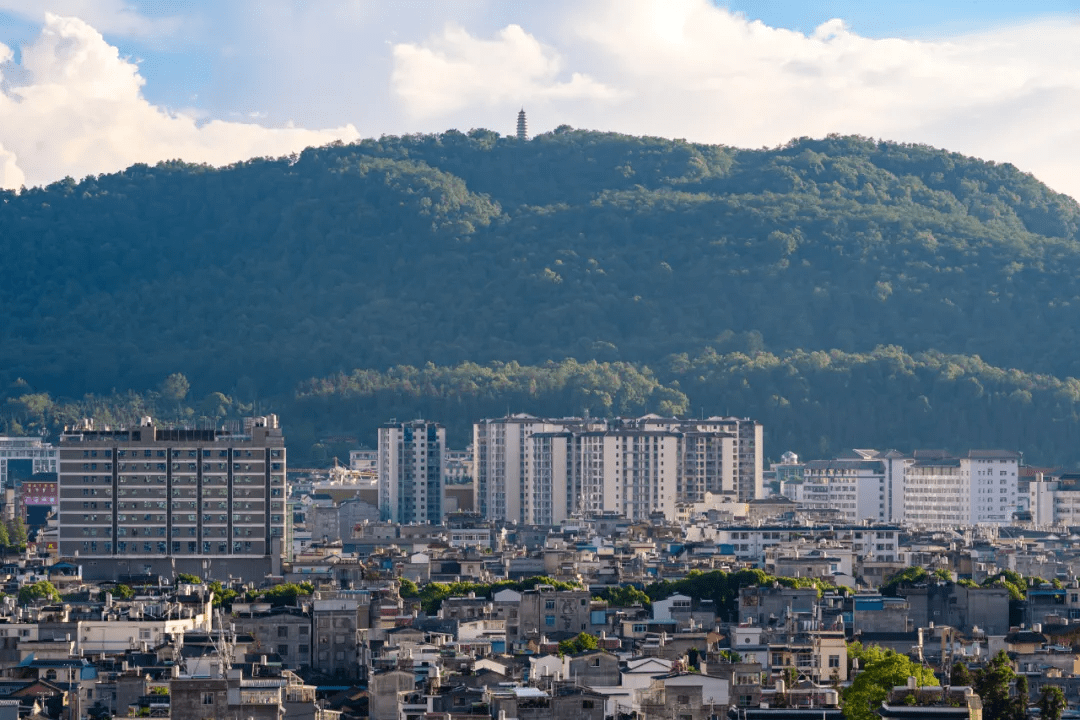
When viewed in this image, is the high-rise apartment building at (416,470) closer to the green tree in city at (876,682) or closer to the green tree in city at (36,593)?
the green tree in city at (36,593)

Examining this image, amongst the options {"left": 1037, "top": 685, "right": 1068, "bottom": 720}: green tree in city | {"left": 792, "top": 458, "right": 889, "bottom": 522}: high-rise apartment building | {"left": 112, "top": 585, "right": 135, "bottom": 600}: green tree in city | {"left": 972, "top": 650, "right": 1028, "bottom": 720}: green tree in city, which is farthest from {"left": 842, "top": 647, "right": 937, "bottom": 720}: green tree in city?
{"left": 792, "top": 458, "right": 889, "bottom": 522}: high-rise apartment building

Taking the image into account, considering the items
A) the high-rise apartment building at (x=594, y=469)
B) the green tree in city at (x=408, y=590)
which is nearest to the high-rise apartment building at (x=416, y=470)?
the high-rise apartment building at (x=594, y=469)

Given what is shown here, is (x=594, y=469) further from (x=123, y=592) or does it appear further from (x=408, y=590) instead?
(x=123, y=592)

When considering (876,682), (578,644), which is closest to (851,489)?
(578,644)

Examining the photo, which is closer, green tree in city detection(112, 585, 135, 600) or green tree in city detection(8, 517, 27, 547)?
green tree in city detection(112, 585, 135, 600)

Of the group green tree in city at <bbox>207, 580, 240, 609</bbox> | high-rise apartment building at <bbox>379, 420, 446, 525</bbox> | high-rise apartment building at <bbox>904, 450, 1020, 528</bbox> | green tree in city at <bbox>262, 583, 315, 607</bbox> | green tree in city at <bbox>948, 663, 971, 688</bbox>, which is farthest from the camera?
high-rise apartment building at <bbox>904, 450, 1020, 528</bbox>

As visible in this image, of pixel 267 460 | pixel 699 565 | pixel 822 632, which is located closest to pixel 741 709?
pixel 822 632

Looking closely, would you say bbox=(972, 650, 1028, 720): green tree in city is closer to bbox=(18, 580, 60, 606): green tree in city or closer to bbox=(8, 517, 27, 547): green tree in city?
bbox=(18, 580, 60, 606): green tree in city
